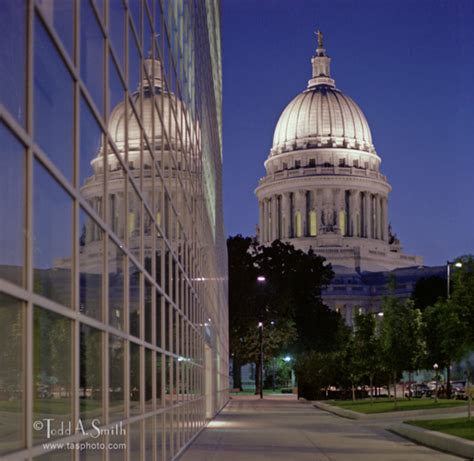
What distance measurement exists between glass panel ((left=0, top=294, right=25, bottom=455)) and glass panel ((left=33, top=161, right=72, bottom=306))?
606mm

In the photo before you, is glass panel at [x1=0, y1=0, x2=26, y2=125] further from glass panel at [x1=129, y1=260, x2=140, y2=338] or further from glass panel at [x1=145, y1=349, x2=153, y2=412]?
glass panel at [x1=145, y1=349, x2=153, y2=412]

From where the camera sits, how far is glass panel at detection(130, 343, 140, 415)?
43.7 feet

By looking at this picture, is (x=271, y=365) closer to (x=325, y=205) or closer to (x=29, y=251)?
(x=325, y=205)

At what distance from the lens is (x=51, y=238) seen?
7875 millimetres

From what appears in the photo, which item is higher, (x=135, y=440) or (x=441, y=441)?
(x=135, y=440)

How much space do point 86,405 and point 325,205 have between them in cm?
17473

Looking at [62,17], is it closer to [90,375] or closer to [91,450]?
[90,375]

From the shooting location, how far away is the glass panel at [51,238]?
7.35 m

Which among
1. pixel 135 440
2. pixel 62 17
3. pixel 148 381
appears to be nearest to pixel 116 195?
pixel 135 440

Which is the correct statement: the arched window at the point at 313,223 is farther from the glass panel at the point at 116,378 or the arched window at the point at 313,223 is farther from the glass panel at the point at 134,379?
the glass panel at the point at 116,378

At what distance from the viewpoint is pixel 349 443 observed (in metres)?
28.7

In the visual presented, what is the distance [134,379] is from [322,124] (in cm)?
17778

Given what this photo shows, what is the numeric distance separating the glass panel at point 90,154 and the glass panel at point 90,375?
117cm

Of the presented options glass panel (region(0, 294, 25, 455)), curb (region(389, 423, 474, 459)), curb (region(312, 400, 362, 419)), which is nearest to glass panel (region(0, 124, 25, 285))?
glass panel (region(0, 294, 25, 455))
